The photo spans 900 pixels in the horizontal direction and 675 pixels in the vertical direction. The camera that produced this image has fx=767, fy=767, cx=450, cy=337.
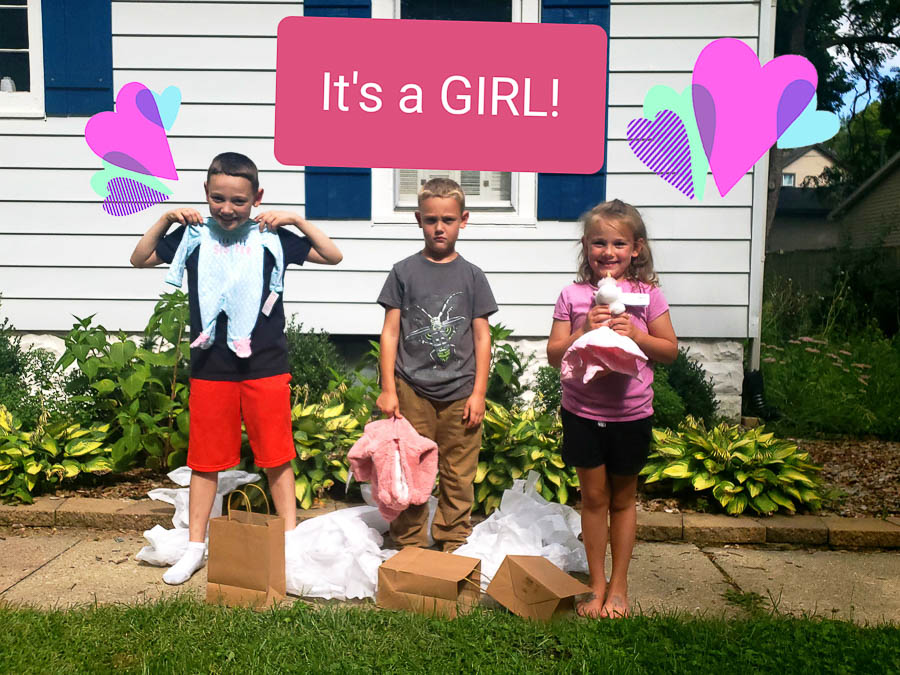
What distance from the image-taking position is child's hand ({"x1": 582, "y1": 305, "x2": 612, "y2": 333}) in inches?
108

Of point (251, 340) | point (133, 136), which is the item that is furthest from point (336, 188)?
point (251, 340)

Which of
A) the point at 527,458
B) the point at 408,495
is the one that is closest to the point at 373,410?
the point at 527,458

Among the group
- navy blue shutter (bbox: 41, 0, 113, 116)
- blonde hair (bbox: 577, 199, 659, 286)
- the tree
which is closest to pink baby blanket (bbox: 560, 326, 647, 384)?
blonde hair (bbox: 577, 199, 659, 286)

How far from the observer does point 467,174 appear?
5.82 metres

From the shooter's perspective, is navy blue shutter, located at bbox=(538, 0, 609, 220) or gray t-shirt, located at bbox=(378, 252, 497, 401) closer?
gray t-shirt, located at bbox=(378, 252, 497, 401)

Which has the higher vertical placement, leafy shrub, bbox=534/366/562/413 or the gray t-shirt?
→ the gray t-shirt

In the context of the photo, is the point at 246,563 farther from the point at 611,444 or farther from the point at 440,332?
the point at 611,444

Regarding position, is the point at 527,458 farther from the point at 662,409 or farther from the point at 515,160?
the point at 515,160

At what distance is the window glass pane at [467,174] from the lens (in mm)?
5750

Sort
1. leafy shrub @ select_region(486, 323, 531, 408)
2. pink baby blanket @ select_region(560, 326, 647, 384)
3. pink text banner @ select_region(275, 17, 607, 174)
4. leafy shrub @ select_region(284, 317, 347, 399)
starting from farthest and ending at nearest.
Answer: leafy shrub @ select_region(284, 317, 347, 399) → leafy shrub @ select_region(486, 323, 531, 408) → pink text banner @ select_region(275, 17, 607, 174) → pink baby blanket @ select_region(560, 326, 647, 384)

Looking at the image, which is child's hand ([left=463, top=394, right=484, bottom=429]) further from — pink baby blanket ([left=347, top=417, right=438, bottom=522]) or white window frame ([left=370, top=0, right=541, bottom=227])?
white window frame ([left=370, top=0, right=541, bottom=227])

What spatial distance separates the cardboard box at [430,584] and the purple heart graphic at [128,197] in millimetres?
3970

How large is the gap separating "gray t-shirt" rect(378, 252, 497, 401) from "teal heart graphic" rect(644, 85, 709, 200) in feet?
9.33

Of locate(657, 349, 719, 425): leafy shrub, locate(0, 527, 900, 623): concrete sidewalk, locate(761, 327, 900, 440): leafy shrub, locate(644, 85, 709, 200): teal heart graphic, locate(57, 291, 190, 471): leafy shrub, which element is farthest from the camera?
locate(761, 327, 900, 440): leafy shrub
